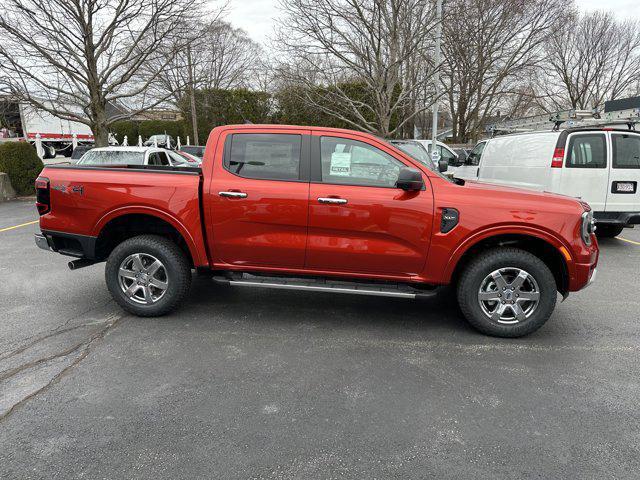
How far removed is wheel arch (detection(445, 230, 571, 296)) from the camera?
3730 millimetres

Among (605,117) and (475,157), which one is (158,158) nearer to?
(475,157)

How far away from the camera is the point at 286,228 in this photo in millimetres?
3928

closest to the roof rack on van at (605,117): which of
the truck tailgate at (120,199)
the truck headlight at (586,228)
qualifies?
the truck headlight at (586,228)

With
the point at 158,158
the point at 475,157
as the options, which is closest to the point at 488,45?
the point at 475,157

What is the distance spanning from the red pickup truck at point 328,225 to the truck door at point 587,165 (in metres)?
3.93

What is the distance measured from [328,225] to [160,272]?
1.77 metres

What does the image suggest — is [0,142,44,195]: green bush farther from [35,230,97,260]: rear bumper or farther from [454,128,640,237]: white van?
[454,128,640,237]: white van

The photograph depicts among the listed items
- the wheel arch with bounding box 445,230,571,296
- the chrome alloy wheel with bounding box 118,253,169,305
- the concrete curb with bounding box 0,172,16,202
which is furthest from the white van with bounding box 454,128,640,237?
the concrete curb with bounding box 0,172,16,202

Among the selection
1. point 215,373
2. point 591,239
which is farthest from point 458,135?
point 215,373

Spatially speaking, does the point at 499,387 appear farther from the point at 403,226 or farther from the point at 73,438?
the point at 73,438

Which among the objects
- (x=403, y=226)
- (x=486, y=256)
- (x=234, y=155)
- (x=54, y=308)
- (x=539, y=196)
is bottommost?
(x=54, y=308)

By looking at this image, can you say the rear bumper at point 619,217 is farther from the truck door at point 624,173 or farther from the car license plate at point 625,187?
the car license plate at point 625,187

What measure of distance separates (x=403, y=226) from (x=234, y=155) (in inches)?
68.3

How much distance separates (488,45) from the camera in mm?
20266
